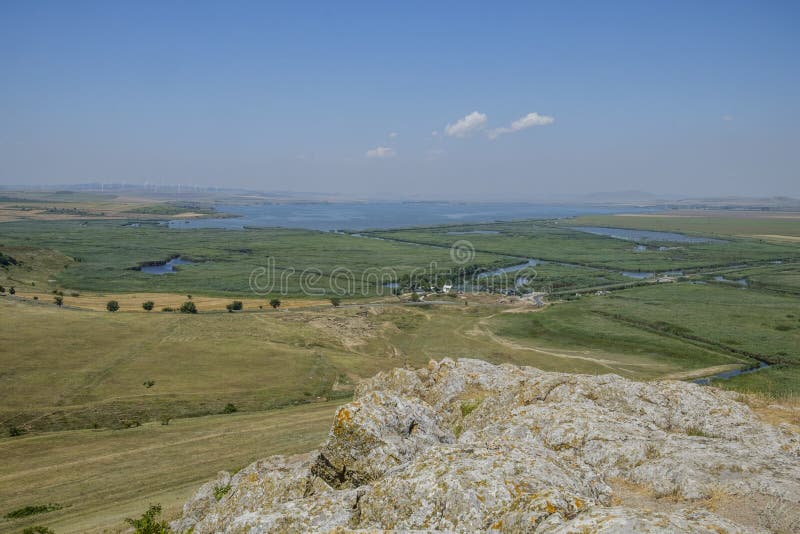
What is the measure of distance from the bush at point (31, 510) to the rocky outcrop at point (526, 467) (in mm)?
14662

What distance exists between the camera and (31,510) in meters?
26.2

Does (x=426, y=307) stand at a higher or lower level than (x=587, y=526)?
lower

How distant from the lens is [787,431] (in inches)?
623

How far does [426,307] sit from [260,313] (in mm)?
39187

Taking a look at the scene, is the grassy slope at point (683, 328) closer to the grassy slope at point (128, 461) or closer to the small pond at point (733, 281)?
the small pond at point (733, 281)

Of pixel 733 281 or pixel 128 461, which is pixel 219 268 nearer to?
pixel 128 461

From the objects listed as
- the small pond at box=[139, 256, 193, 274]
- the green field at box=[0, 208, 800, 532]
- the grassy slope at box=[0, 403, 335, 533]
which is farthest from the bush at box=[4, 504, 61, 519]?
the small pond at box=[139, 256, 193, 274]

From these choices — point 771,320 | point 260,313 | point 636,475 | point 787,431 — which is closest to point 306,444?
point 636,475

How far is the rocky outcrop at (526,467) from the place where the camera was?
9.25m

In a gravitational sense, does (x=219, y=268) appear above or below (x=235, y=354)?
above

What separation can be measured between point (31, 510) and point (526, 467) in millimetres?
30995

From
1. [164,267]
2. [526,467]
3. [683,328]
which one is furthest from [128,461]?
[164,267]

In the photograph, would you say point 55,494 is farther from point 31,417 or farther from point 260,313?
point 260,313

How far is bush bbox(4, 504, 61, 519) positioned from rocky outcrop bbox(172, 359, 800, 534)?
48.1 feet
